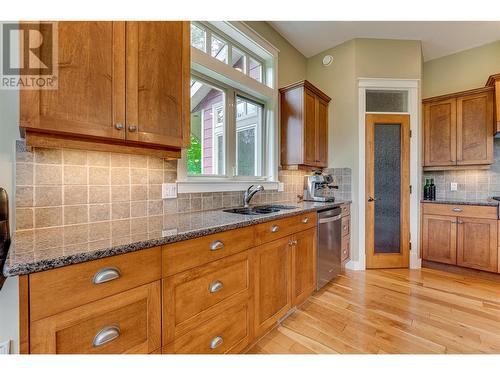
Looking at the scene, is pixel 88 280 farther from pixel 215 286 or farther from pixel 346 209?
pixel 346 209

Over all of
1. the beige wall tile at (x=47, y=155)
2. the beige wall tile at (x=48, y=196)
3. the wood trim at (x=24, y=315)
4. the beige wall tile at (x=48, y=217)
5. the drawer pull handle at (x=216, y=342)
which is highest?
the beige wall tile at (x=47, y=155)

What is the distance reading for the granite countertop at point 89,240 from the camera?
75cm

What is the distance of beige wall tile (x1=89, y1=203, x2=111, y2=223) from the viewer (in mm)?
1366

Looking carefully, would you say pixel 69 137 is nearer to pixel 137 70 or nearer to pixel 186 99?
pixel 137 70

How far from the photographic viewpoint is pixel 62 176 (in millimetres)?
1276

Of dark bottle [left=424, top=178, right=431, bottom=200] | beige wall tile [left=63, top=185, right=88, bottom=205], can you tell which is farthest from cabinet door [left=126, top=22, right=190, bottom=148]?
dark bottle [left=424, top=178, right=431, bottom=200]

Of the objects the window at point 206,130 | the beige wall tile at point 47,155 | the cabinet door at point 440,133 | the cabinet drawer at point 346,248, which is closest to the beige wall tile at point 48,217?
the beige wall tile at point 47,155

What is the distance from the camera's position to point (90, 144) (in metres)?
1.17

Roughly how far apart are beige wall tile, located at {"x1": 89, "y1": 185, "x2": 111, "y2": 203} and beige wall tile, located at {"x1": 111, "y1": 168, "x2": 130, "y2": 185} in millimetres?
62

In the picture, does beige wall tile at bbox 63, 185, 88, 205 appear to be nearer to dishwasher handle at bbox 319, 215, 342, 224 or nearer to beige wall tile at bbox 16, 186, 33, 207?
beige wall tile at bbox 16, 186, 33, 207

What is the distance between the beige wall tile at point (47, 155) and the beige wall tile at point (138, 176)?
384 millimetres

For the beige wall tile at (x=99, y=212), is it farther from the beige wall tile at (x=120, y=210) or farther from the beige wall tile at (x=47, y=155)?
the beige wall tile at (x=47, y=155)
